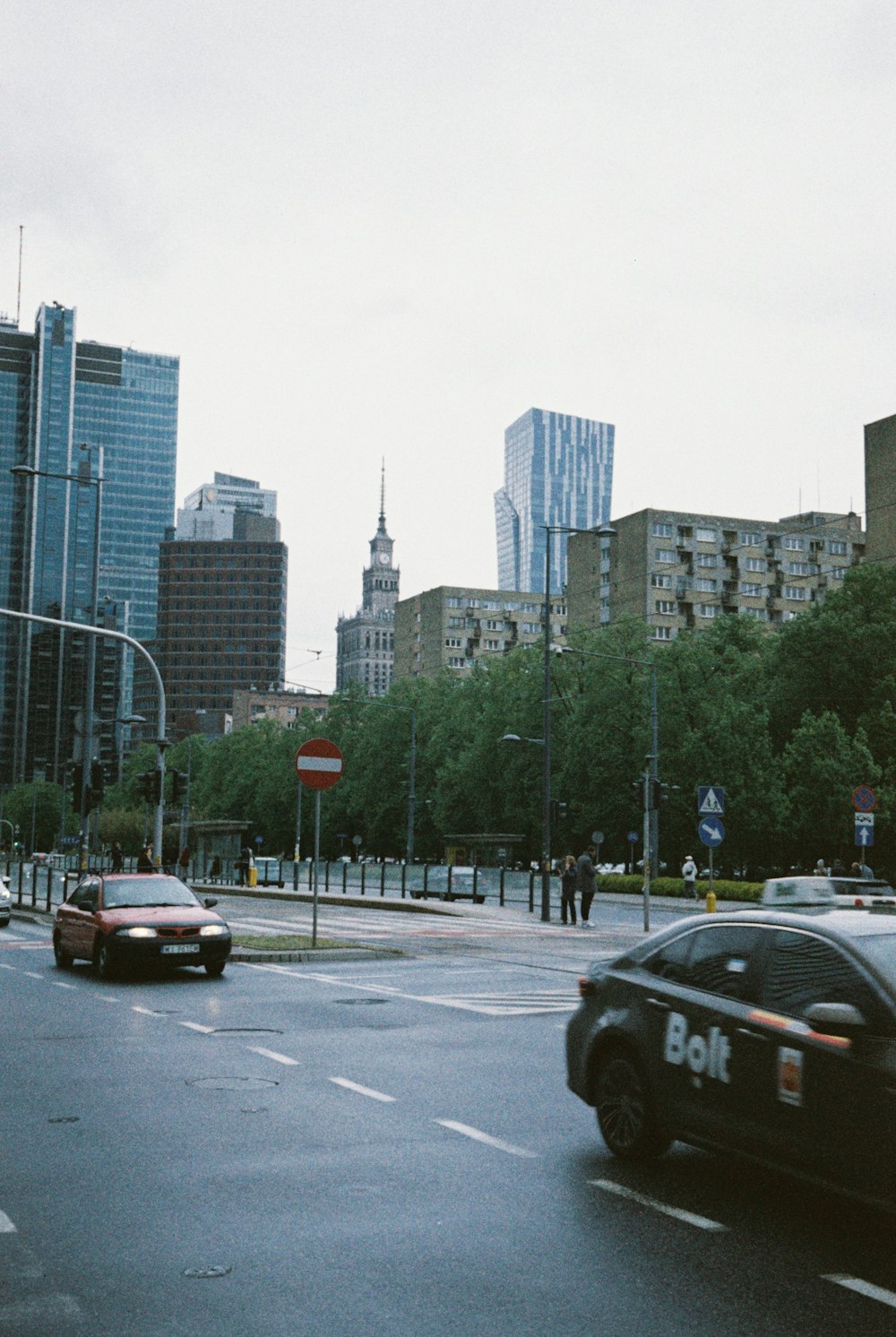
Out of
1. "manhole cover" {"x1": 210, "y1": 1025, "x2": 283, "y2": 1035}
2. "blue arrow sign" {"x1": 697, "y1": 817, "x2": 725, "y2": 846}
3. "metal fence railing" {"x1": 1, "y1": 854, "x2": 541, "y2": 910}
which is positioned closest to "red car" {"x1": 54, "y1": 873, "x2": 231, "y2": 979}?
"manhole cover" {"x1": 210, "y1": 1025, "x2": 283, "y2": 1035}

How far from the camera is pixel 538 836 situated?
75875 mm

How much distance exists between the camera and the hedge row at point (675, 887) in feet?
158

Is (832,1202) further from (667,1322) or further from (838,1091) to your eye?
(667,1322)

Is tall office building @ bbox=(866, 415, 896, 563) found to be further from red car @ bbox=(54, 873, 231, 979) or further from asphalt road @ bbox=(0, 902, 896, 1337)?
asphalt road @ bbox=(0, 902, 896, 1337)

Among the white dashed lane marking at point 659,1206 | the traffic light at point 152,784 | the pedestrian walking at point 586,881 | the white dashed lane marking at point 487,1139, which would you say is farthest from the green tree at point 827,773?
the white dashed lane marking at point 659,1206

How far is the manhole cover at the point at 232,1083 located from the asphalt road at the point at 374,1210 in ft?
0.13

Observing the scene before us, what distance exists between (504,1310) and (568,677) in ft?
236

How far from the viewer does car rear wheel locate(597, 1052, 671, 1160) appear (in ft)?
24.8

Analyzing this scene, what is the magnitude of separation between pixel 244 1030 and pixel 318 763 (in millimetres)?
8005

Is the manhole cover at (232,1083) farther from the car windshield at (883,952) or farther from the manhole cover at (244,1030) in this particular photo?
the car windshield at (883,952)

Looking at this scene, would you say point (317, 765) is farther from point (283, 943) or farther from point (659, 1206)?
point (659, 1206)

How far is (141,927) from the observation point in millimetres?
18141

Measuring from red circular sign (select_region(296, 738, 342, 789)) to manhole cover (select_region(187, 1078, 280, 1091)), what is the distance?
397 inches

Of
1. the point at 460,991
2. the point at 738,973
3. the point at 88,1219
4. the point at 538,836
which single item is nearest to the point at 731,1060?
the point at 738,973
